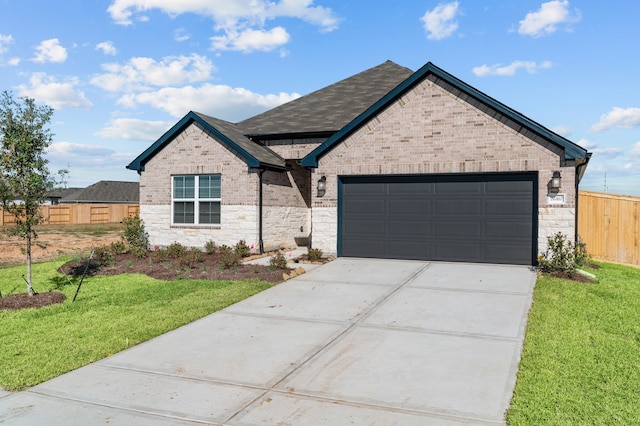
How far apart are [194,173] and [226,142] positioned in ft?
6.00

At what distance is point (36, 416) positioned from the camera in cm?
486

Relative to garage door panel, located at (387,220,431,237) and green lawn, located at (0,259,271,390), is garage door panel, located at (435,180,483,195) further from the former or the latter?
green lawn, located at (0,259,271,390)

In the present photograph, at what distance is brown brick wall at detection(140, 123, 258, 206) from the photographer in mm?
17406

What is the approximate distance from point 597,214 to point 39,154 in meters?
17.1

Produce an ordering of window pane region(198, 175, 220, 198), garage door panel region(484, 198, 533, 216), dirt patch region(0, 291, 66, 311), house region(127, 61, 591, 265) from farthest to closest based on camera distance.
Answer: window pane region(198, 175, 220, 198), garage door panel region(484, 198, 533, 216), house region(127, 61, 591, 265), dirt patch region(0, 291, 66, 311)

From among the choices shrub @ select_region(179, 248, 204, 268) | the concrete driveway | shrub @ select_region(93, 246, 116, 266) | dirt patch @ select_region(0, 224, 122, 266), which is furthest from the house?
the concrete driveway


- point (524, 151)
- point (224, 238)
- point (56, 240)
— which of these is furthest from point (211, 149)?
point (56, 240)

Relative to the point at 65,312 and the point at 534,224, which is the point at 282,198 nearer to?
the point at 534,224

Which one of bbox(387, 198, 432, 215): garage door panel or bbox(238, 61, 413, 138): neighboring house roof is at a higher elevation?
bbox(238, 61, 413, 138): neighboring house roof

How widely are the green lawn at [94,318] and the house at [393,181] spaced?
477 cm

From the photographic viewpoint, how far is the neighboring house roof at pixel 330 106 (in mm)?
Answer: 19859

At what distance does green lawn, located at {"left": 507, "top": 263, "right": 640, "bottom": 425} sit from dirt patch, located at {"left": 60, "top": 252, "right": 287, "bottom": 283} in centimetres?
651

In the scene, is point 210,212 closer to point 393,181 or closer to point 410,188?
point 393,181

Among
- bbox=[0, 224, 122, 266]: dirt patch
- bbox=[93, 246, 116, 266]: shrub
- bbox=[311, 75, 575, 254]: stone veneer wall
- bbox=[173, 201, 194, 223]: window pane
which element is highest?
bbox=[311, 75, 575, 254]: stone veneer wall
